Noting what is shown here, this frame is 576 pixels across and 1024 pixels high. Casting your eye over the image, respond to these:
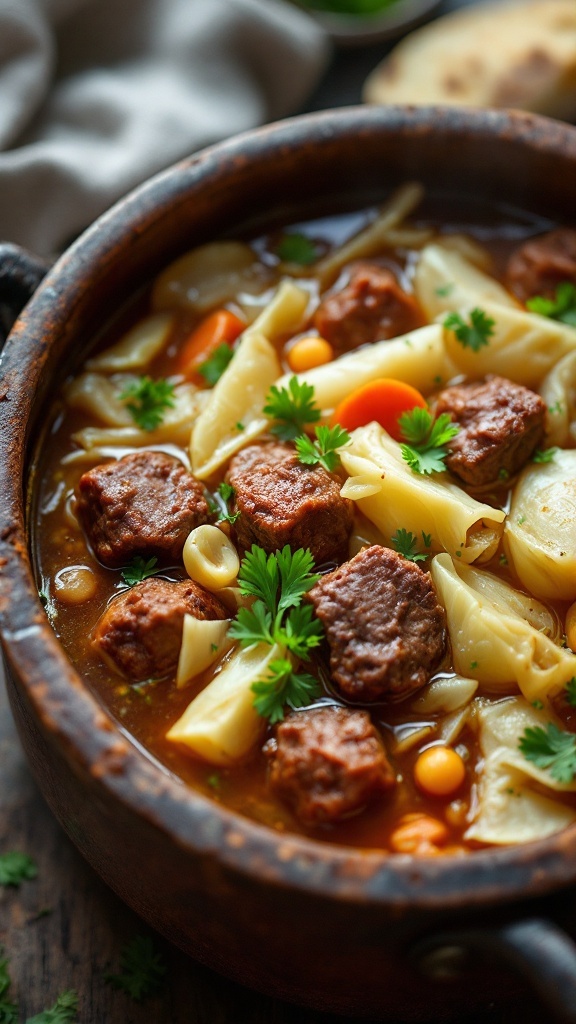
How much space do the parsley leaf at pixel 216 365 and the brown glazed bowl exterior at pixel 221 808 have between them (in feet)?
1.76

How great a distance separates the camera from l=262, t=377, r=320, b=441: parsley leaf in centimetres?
383

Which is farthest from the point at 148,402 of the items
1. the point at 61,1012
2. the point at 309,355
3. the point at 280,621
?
the point at 61,1012

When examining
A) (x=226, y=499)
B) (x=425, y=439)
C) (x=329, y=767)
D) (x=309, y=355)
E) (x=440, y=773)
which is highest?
(x=309, y=355)

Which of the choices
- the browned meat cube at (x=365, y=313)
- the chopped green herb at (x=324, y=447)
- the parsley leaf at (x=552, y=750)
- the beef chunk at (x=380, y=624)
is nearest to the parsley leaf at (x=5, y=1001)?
the beef chunk at (x=380, y=624)

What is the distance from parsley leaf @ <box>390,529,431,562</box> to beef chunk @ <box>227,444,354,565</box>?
0.19 meters

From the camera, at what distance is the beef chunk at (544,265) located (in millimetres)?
4316

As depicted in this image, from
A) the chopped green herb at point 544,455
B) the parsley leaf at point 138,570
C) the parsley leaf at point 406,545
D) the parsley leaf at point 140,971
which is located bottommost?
the parsley leaf at point 140,971

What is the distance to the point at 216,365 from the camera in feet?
13.5

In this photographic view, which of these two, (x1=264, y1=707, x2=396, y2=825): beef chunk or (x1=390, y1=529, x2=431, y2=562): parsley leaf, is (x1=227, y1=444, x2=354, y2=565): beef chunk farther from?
(x1=264, y1=707, x2=396, y2=825): beef chunk

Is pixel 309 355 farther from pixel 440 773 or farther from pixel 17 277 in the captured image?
pixel 440 773

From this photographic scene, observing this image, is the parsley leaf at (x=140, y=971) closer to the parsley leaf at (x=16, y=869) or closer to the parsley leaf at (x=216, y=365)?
the parsley leaf at (x=16, y=869)

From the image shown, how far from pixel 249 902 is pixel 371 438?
5.69 ft

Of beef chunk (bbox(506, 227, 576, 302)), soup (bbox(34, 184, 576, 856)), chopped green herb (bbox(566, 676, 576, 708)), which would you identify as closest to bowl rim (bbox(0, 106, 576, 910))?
soup (bbox(34, 184, 576, 856))

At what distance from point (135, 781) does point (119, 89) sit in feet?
12.7
